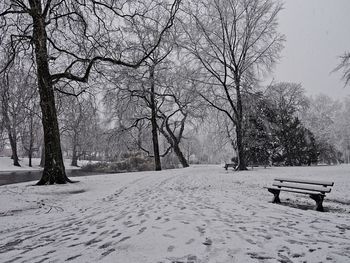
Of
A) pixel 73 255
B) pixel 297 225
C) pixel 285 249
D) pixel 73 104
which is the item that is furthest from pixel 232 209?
pixel 73 104

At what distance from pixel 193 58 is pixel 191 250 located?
1917cm

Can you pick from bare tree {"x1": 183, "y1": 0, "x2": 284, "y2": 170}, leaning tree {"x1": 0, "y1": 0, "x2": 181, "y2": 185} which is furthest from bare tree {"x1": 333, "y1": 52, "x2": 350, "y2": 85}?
leaning tree {"x1": 0, "y1": 0, "x2": 181, "y2": 185}

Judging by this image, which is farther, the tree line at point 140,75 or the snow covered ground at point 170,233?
the tree line at point 140,75

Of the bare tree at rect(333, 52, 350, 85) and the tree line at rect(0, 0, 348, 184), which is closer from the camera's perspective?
the tree line at rect(0, 0, 348, 184)

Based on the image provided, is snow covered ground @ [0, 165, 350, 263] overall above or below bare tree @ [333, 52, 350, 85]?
below

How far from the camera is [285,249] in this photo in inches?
129

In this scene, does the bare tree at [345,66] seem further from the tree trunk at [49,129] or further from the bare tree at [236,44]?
the tree trunk at [49,129]

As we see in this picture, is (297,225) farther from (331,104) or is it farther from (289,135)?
(331,104)

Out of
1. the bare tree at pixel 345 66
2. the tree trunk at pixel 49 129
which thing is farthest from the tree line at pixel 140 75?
the bare tree at pixel 345 66

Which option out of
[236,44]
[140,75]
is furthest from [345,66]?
[140,75]

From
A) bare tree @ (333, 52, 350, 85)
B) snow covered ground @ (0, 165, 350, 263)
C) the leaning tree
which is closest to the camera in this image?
snow covered ground @ (0, 165, 350, 263)

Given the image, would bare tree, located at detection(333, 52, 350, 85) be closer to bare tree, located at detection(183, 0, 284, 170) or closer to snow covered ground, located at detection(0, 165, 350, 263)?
bare tree, located at detection(183, 0, 284, 170)

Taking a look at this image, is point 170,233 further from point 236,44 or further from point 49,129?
point 236,44

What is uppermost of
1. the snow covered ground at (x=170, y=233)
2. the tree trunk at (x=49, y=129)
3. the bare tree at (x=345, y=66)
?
the bare tree at (x=345, y=66)
